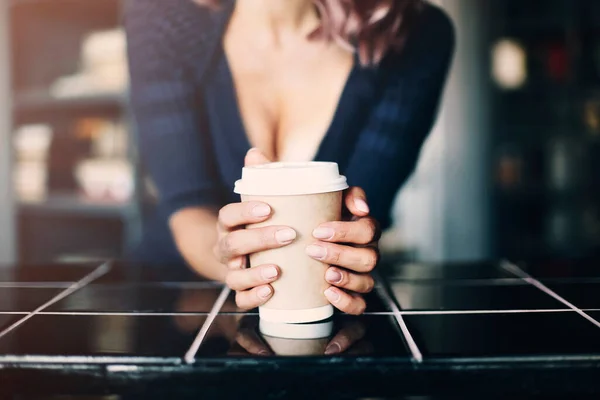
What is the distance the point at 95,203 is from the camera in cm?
220

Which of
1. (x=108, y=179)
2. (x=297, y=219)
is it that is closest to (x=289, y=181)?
(x=297, y=219)

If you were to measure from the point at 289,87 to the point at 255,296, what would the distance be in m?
1.00

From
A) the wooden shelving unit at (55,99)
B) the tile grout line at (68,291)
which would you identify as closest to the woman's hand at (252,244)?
the tile grout line at (68,291)

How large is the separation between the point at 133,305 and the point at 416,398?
16.3 inches

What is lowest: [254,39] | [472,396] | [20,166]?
[472,396]

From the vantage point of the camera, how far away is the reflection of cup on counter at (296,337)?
0.59 m

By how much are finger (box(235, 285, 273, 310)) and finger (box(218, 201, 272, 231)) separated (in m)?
0.07

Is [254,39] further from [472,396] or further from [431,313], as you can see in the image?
[472,396]

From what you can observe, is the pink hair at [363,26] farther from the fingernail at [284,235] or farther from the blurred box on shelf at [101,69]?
the fingernail at [284,235]

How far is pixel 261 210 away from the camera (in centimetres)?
63

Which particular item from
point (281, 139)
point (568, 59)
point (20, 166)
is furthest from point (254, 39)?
point (568, 59)

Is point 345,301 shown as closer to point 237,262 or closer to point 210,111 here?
point 237,262

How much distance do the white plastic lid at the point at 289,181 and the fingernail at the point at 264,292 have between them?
10 centimetres

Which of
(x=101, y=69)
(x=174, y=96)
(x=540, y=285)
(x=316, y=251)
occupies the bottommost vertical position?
(x=540, y=285)
